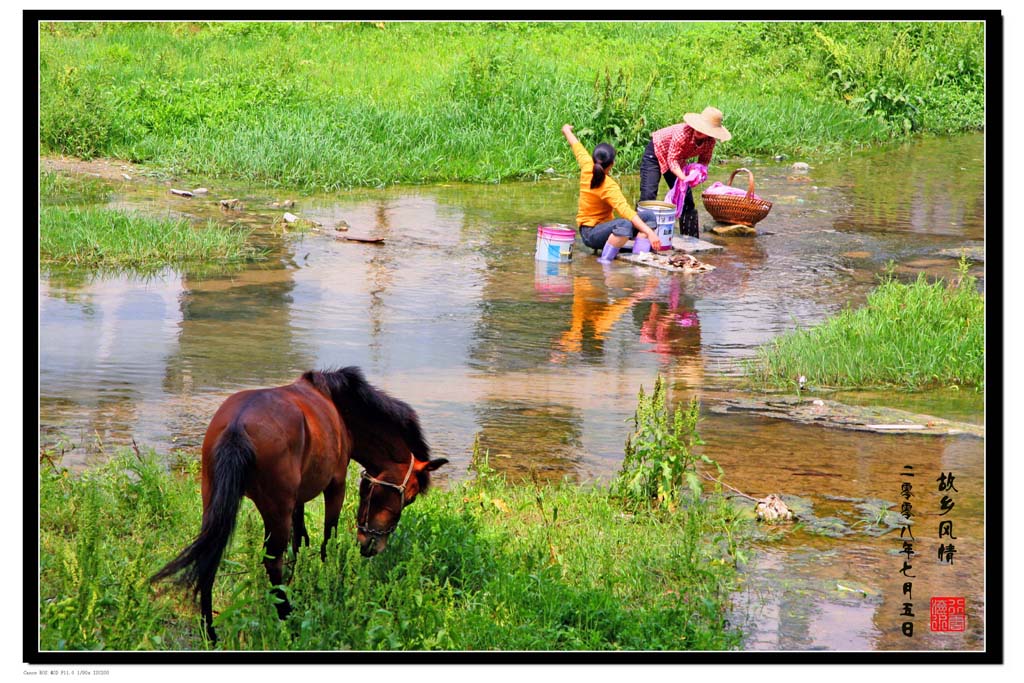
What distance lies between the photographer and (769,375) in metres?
8.12

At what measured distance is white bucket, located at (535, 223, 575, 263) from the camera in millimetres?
10773

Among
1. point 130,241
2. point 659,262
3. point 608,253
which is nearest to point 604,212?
point 608,253

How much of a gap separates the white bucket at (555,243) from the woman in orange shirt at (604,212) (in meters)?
0.29

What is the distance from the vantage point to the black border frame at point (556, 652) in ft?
14.5

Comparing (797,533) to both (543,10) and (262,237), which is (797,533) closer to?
(543,10)

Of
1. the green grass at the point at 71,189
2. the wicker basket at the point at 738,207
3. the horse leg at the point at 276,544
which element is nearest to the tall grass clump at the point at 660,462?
the horse leg at the point at 276,544

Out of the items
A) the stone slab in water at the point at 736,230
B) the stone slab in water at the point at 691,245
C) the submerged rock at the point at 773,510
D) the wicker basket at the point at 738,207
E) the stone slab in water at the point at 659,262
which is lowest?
the submerged rock at the point at 773,510

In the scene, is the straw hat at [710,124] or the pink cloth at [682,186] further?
the pink cloth at [682,186]

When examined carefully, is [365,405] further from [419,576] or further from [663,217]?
[663,217]

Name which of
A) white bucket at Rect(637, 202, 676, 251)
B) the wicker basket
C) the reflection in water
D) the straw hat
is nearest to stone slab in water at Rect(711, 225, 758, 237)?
the wicker basket

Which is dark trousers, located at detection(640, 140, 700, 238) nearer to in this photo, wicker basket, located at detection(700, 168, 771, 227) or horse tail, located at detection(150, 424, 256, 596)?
wicker basket, located at detection(700, 168, 771, 227)

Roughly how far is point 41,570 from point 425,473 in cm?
154

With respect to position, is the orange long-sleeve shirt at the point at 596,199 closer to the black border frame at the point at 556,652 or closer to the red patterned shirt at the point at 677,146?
the red patterned shirt at the point at 677,146
